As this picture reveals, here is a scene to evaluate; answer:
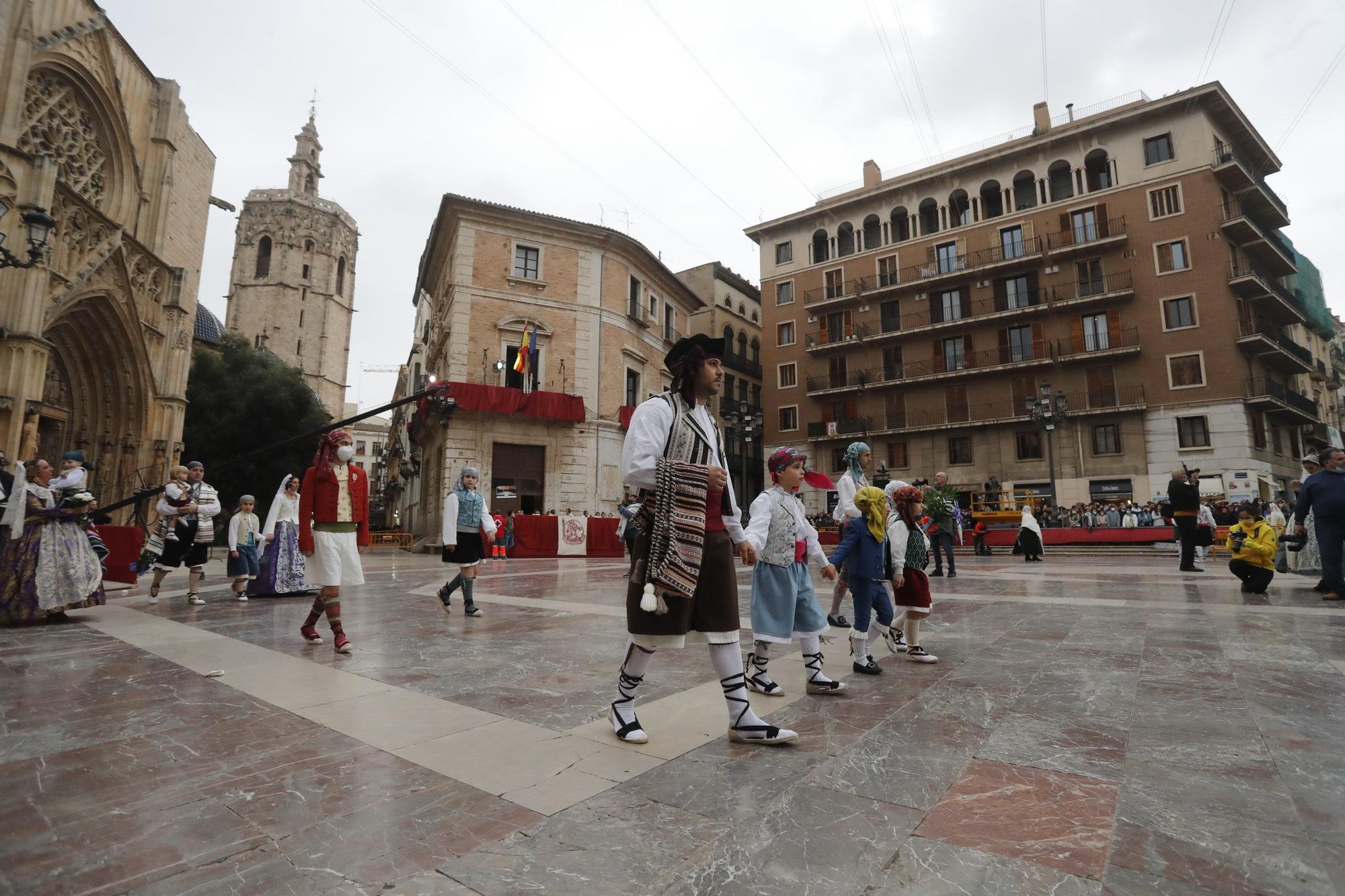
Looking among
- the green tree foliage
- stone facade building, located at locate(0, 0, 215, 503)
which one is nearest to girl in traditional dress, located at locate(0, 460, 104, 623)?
Answer: stone facade building, located at locate(0, 0, 215, 503)

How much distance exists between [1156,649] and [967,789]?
11.4 ft

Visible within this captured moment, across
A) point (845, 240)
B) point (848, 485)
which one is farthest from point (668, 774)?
point (845, 240)

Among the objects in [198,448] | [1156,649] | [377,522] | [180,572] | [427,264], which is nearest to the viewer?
[1156,649]

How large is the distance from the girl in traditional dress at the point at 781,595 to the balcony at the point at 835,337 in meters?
34.7

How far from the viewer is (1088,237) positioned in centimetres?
3119

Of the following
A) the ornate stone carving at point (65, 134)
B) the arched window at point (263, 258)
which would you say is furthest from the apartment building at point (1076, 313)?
the arched window at point (263, 258)

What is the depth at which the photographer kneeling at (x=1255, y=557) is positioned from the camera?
26.3 ft

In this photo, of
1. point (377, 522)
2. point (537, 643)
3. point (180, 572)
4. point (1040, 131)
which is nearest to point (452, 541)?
point (537, 643)

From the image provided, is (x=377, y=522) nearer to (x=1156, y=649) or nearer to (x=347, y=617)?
(x=347, y=617)

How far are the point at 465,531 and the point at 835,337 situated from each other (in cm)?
3416

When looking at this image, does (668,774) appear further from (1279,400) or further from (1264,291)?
(1264,291)

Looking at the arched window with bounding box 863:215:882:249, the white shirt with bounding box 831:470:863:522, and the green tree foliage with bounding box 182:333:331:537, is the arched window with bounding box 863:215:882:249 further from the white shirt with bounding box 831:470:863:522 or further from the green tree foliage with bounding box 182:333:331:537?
the white shirt with bounding box 831:470:863:522

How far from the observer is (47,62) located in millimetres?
16078

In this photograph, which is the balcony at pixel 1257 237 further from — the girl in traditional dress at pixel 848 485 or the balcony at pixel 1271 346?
the girl in traditional dress at pixel 848 485
